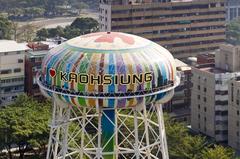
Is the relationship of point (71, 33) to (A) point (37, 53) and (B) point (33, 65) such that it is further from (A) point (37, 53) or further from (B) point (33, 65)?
(B) point (33, 65)

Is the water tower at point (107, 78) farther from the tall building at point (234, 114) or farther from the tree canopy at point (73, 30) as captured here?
the tree canopy at point (73, 30)

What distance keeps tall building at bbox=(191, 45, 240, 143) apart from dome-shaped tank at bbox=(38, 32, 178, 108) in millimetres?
38098

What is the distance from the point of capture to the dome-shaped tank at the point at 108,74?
49969mm

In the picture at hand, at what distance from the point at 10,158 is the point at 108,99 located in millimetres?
37233

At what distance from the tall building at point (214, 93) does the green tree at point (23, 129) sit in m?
23.5

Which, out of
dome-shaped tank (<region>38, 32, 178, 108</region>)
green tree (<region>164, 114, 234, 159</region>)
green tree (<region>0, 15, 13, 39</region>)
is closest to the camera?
dome-shaped tank (<region>38, 32, 178, 108</region>)

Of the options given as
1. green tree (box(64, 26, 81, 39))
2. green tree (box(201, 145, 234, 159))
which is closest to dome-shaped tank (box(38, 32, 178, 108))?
green tree (box(201, 145, 234, 159))

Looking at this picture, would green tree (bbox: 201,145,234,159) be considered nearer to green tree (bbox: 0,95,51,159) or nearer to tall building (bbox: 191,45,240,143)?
tall building (bbox: 191,45,240,143)

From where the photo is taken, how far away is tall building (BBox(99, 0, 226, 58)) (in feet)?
410

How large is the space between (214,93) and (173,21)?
42509 mm

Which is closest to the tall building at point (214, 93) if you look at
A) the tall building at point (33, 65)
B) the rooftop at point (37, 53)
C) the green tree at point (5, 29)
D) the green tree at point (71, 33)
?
the rooftop at point (37, 53)

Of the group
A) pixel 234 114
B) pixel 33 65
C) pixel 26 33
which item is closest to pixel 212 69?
pixel 234 114

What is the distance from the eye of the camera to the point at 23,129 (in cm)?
8156

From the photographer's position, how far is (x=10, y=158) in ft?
274
